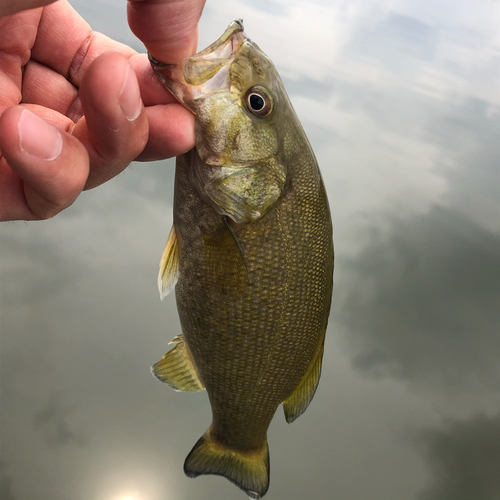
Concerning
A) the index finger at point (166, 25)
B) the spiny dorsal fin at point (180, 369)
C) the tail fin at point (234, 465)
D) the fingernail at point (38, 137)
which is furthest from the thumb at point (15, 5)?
the tail fin at point (234, 465)

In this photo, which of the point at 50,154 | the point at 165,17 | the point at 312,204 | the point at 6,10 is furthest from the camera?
the point at 312,204

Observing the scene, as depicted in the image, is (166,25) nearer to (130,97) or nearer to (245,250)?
(130,97)

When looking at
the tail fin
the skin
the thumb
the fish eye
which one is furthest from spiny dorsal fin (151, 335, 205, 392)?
the thumb

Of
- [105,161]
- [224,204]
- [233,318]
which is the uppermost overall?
[105,161]

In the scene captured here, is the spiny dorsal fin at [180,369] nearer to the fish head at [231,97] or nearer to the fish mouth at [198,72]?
the fish head at [231,97]

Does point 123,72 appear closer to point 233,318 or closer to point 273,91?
point 273,91

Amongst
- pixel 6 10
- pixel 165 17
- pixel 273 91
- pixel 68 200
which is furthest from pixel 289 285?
pixel 6 10
